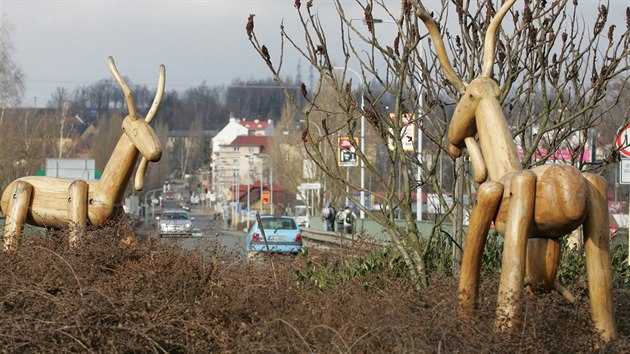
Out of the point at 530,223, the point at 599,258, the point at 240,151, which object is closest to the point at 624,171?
the point at 599,258

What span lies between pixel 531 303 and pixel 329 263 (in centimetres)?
566

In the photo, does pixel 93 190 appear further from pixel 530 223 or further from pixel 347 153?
pixel 530 223

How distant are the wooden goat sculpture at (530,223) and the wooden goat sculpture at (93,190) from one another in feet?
15.4

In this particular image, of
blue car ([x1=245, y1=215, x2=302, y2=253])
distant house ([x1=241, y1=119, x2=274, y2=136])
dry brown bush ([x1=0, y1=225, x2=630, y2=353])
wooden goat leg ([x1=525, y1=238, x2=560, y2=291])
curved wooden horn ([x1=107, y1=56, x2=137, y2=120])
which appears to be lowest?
blue car ([x1=245, y1=215, x2=302, y2=253])

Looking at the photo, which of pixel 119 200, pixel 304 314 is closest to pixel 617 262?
pixel 119 200

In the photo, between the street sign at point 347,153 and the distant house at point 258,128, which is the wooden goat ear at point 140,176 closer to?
the street sign at point 347,153

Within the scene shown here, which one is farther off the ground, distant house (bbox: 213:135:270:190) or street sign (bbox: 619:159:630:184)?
distant house (bbox: 213:135:270:190)

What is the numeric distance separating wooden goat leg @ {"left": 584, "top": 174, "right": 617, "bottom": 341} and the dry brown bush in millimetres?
110

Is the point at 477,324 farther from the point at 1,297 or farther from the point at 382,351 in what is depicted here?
the point at 1,297

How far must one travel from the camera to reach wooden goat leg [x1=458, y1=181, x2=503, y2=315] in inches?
262

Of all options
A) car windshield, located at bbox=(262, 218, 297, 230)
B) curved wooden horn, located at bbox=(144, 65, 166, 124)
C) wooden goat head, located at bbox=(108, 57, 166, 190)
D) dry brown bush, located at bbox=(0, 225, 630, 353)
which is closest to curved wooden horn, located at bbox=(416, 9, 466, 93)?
dry brown bush, located at bbox=(0, 225, 630, 353)

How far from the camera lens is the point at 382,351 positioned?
5852 mm

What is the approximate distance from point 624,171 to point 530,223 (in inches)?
367

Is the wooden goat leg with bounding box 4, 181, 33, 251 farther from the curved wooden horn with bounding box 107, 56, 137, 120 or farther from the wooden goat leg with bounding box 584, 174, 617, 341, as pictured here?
the wooden goat leg with bounding box 584, 174, 617, 341
